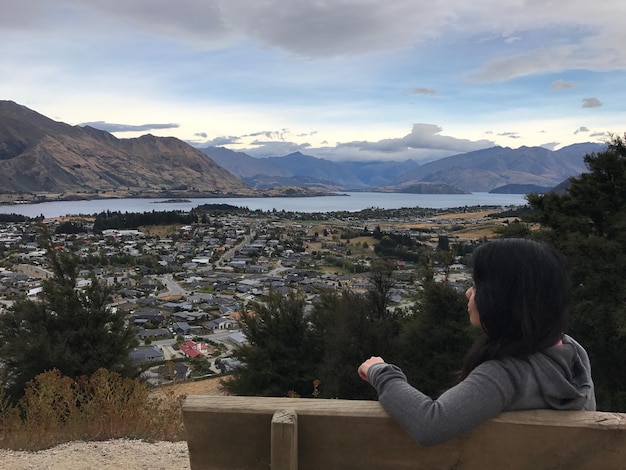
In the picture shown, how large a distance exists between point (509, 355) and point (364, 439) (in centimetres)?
37

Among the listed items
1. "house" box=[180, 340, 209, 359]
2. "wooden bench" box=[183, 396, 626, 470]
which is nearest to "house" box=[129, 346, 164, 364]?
"house" box=[180, 340, 209, 359]

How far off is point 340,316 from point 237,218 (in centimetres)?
7274

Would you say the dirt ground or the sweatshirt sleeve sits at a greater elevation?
the sweatshirt sleeve

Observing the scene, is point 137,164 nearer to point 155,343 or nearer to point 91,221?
point 91,221

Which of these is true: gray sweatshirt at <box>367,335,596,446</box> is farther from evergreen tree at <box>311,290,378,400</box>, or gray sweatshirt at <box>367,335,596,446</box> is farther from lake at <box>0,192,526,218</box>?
lake at <box>0,192,526,218</box>

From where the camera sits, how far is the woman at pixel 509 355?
3.01ft

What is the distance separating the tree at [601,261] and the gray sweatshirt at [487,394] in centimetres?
527

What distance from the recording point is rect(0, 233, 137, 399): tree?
668 cm

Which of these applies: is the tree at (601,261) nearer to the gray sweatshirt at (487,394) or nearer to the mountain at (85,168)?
the gray sweatshirt at (487,394)

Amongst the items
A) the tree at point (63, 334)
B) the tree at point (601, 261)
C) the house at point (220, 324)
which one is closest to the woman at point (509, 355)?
the tree at point (601, 261)

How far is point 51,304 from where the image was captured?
7227 mm

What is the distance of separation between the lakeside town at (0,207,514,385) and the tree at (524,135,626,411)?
1490 mm

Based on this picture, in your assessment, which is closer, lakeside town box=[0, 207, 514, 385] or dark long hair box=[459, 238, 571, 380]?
dark long hair box=[459, 238, 571, 380]

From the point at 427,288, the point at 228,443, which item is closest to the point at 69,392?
the point at 228,443
